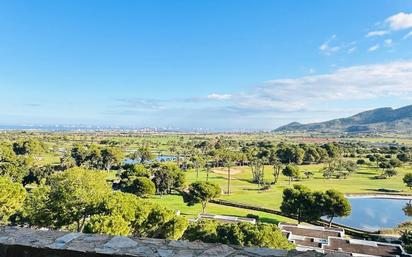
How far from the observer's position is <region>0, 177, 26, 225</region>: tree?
79.3 feet

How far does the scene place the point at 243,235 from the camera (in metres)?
20.7

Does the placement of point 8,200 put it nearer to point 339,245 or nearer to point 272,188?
point 339,245

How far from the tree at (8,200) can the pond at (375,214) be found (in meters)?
33.2

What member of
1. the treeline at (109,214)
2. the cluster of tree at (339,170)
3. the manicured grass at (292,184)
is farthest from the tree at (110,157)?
the treeline at (109,214)

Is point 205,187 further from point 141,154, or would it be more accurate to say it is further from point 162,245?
point 141,154

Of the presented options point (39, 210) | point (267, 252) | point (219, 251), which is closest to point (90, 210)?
point (39, 210)

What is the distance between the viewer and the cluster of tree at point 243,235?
1997cm

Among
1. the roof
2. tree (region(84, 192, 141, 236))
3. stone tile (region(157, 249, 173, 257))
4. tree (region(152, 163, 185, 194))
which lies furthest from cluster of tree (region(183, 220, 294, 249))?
tree (region(152, 163, 185, 194))

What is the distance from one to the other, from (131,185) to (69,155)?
3199 centimetres

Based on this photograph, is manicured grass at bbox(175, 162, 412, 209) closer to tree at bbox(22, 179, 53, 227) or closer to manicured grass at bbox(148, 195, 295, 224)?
manicured grass at bbox(148, 195, 295, 224)

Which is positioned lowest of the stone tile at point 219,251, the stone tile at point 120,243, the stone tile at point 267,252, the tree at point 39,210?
the tree at point 39,210

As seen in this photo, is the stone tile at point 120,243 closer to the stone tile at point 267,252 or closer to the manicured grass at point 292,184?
the stone tile at point 267,252

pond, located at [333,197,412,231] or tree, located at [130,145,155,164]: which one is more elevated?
tree, located at [130,145,155,164]

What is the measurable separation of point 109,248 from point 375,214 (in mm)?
47839
